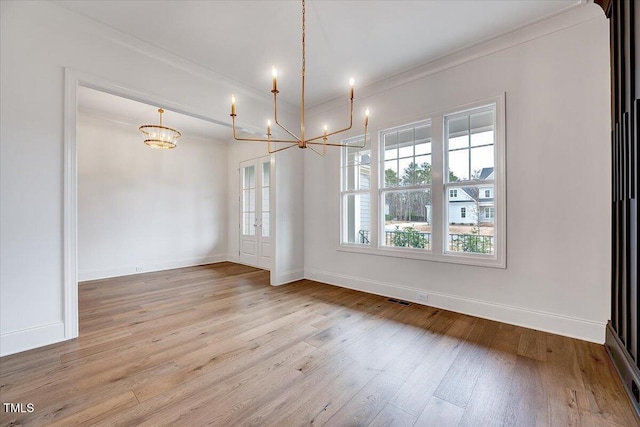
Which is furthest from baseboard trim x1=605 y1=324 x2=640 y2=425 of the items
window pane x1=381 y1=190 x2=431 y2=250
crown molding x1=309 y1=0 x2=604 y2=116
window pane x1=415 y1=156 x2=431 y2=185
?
crown molding x1=309 y1=0 x2=604 y2=116

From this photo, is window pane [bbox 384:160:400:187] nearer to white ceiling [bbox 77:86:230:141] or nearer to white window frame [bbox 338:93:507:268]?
white window frame [bbox 338:93:507:268]

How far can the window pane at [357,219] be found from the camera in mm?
4230

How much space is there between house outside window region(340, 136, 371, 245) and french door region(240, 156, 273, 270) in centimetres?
206

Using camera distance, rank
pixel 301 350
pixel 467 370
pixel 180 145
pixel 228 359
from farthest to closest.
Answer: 1. pixel 180 145
2. pixel 301 350
3. pixel 228 359
4. pixel 467 370

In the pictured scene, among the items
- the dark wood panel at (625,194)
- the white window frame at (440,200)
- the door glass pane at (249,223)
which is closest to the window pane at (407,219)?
the white window frame at (440,200)

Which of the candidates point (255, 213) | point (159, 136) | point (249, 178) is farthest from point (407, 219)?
point (159, 136)

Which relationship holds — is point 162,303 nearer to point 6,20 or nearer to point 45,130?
point 45,130

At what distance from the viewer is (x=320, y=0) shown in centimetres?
236

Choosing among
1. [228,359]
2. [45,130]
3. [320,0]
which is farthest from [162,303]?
[320,0]

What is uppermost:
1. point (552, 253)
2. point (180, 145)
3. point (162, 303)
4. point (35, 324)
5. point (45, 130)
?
point (180, 145)

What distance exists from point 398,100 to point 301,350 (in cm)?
335

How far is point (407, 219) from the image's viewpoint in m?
3.72

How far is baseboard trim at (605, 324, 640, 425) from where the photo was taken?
1598 millimetres

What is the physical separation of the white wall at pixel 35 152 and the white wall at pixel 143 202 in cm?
291
